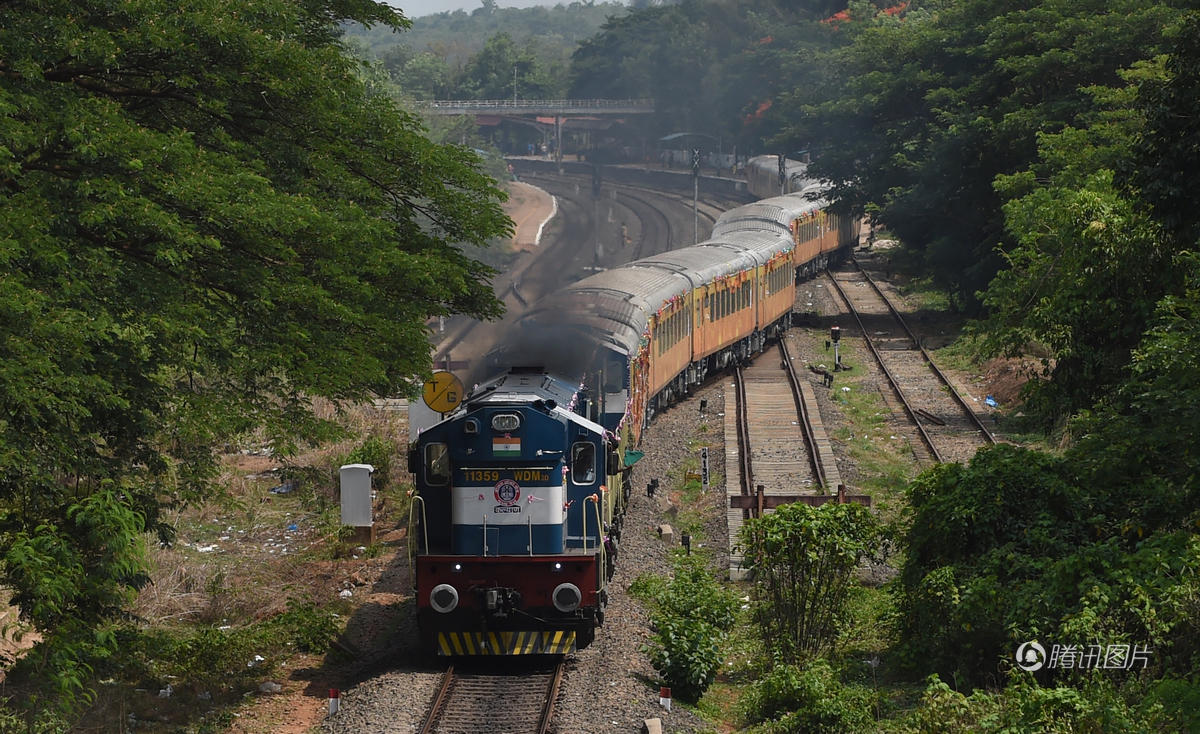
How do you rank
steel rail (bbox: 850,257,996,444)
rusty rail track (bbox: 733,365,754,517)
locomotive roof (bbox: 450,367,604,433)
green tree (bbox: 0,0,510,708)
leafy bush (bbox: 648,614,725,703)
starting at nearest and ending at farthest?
green tree (bbox: 0,0,510,708) < leafy bush (bbox: 648,614,725,703) < locomotive roof (bbox: 450,367,604,433) < rusty rail track (bbox: 733,365,754,517) < steel rail (bbox: 850,257,996,444)

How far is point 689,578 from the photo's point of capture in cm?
1623

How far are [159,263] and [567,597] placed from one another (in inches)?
223

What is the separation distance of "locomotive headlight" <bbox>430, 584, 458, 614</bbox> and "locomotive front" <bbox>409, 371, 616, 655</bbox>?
0.01 m

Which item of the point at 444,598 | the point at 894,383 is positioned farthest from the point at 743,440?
the point at 444,598

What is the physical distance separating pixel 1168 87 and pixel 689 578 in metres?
8.05

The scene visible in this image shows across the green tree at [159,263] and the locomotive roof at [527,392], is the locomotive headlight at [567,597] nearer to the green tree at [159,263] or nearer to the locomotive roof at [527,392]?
the locomotive roof at [527,392]

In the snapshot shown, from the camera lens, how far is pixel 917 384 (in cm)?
3359

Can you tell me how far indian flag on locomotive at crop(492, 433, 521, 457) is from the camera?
14234 mm

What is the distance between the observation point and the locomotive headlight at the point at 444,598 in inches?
565

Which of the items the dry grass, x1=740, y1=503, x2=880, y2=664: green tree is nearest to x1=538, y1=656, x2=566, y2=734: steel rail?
x1=740, y1=503, x2=880, y2=664: green tree

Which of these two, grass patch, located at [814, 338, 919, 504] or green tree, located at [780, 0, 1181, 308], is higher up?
green tree, located at [780, 0, 1181, 308]

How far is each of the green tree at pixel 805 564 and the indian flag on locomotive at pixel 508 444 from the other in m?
2.94

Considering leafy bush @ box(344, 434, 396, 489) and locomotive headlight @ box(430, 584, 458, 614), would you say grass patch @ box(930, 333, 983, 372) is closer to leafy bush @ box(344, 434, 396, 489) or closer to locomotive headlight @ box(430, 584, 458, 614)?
leafy bush @ box(344, 434, 396, 489)

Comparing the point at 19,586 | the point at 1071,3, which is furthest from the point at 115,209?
the point at 1071,3
